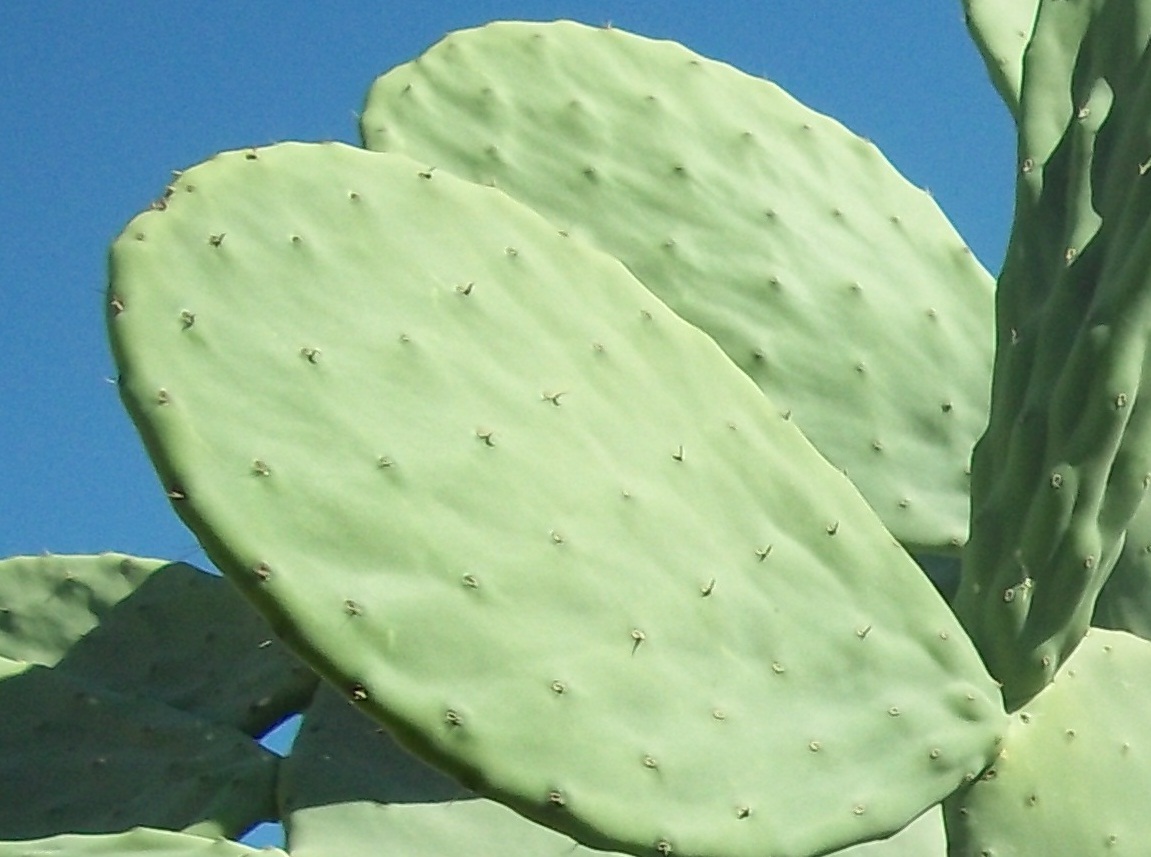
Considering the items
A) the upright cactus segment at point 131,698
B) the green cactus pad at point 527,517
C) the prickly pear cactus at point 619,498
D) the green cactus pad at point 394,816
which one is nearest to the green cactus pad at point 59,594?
the upright cactus segment at point 131,698

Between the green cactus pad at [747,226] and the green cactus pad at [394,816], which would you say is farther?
the green cactus pad at [747,226]

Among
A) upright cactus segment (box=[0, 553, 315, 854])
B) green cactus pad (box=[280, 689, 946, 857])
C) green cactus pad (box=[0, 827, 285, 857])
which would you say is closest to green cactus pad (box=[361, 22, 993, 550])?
green cactus pad (box=[280, 689, 946, 857])

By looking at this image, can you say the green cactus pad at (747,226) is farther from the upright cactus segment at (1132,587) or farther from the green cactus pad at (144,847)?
the green cactus pad at (144,847)

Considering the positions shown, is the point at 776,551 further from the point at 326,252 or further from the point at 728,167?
the point at 728,167

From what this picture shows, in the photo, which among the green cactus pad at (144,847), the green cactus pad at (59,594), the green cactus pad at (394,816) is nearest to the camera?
the green cactus pad at (144,847)

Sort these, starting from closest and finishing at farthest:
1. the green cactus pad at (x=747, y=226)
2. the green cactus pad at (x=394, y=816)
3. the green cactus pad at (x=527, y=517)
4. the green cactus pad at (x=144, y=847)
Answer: the green cactus pad at (x=527, y=517), the green cactus pad at (x=144, y=847), the green cactus pad at (x=394, y=816), the green cactus pad at (x=747, y=226)

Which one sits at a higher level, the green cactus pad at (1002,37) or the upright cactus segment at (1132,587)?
the green cactus pad at (1002,37)

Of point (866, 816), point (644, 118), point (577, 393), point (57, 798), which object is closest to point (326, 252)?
point (577, 393)

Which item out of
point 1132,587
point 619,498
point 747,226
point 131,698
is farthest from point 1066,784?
point 131,698
